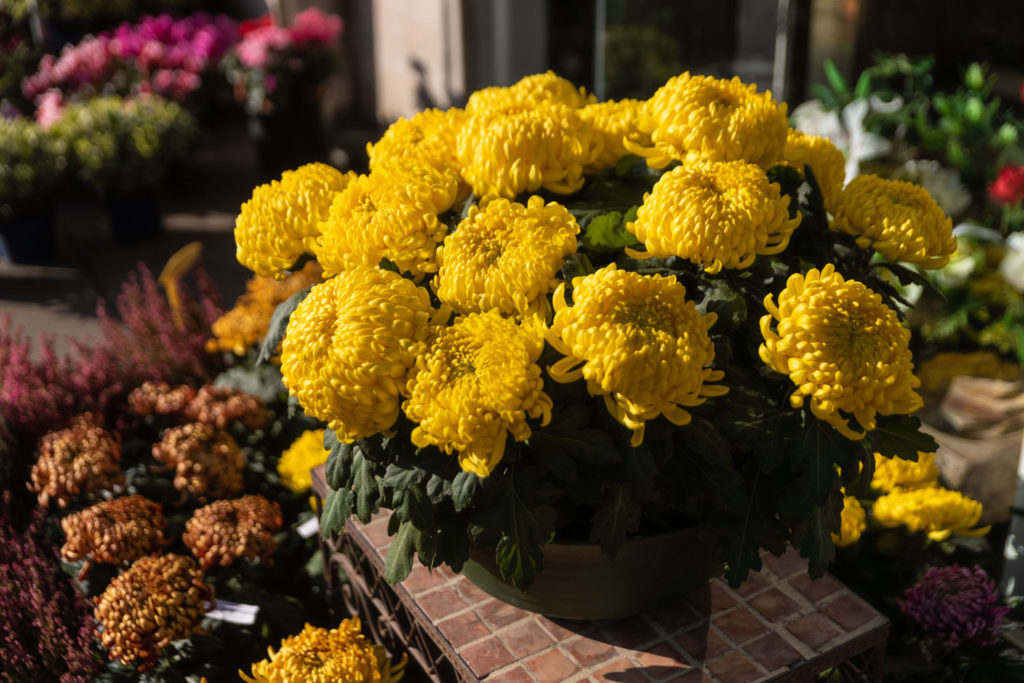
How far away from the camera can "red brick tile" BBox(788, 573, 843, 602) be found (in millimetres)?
1564

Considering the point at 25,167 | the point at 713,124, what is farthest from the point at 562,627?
the point at 25,167

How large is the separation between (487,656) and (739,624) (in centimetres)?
41

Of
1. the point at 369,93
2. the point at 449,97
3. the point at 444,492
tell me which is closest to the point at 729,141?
the point at 444,492

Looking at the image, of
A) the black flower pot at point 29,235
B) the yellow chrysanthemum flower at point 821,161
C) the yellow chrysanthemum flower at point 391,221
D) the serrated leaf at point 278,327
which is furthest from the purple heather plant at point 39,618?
the black flower pot at point 29,235

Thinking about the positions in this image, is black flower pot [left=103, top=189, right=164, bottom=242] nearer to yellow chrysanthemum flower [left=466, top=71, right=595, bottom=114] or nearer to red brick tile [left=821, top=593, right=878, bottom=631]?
yellow chrysanthemum flower [left=466, top=71, right=595, bottom=114]

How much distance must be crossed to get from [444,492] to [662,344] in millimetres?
356

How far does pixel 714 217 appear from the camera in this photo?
3.87 ft

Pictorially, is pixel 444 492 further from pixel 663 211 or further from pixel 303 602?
pixel 303 602

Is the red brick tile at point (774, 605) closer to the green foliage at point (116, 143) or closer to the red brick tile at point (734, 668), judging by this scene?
the red brick tile at point (734, 668)

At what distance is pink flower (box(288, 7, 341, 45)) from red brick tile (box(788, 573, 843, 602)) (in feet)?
16.0

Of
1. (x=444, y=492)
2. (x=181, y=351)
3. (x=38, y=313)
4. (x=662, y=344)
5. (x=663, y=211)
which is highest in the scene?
(x=663, y=211)

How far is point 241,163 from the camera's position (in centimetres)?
627

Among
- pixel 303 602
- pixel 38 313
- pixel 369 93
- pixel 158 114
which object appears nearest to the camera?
pixel 303 602

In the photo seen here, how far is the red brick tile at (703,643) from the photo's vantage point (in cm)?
144
